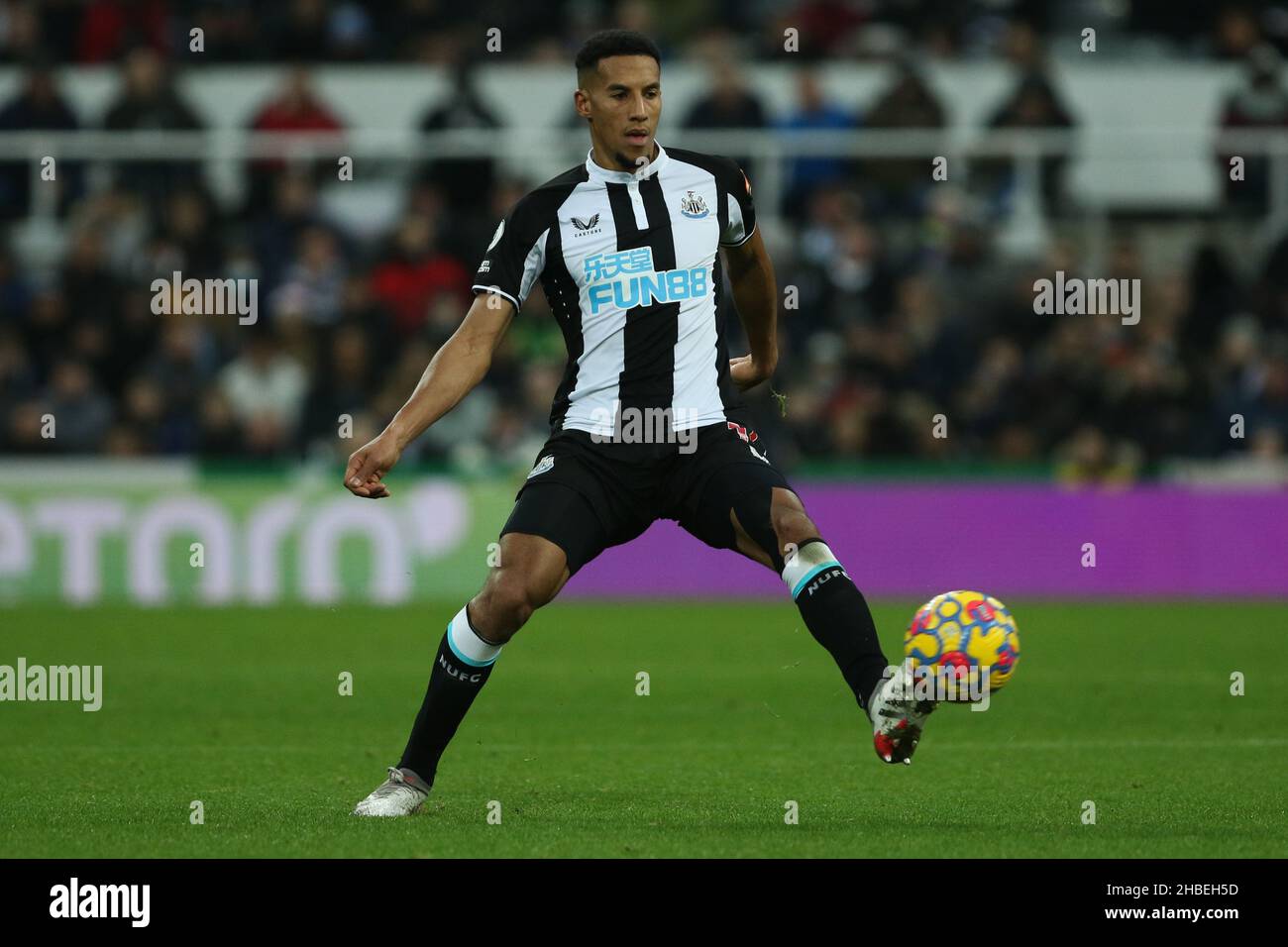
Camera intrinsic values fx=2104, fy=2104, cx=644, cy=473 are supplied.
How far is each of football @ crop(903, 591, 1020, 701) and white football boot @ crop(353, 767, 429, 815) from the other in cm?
173

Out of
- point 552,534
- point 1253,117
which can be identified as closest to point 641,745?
point 552,534

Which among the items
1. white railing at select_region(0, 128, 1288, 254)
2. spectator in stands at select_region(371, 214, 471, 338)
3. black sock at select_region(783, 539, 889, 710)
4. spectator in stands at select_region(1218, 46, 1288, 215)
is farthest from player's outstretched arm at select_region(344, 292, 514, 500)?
spectator in stands at select_region(1218, 46, 1288, 215)

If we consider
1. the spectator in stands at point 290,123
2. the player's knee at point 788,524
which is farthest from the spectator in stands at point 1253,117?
the player's knee at point 788,524

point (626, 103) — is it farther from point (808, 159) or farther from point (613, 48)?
point (808, 159)

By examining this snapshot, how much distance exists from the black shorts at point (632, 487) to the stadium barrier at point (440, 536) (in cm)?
901

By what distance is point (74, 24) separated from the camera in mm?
20734

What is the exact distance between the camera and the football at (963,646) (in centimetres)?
619

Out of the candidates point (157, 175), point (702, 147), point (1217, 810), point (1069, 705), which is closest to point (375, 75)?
point (157, 175)

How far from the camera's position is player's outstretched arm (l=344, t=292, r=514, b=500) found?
6.46m

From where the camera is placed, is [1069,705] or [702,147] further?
[702,147]

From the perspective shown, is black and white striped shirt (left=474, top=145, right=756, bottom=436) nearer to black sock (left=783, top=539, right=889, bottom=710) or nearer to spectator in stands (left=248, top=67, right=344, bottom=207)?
black sock (left=783, top=539, right=889, bottom=710)

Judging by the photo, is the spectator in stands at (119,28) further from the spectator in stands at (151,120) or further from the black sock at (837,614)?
the black sock at (837,614)
